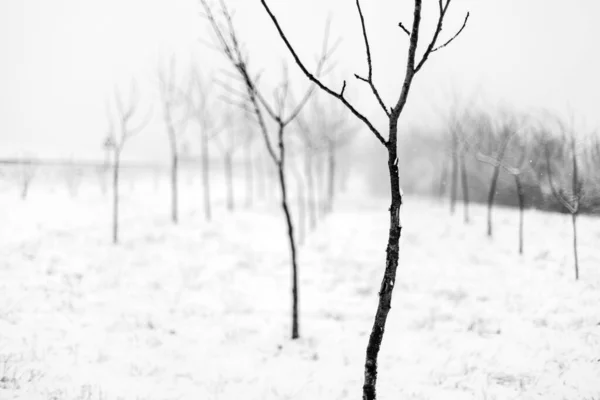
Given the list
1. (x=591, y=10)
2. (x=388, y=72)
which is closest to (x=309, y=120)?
(x=388, y=72)

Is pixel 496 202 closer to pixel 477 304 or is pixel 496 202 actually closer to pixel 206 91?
pixel 477 304

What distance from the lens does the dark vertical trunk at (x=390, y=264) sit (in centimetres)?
248

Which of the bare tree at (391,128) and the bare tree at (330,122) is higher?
the bare tree at (330,122)

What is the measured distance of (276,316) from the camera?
7.45 metres

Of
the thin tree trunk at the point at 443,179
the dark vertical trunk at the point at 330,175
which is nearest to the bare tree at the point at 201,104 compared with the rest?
the dark vertical trunk at the point at 330,175

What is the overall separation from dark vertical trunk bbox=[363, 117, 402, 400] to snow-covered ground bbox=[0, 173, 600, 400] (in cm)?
172

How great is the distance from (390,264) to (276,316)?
5.44m

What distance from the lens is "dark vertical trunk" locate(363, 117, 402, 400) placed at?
8.14 ft

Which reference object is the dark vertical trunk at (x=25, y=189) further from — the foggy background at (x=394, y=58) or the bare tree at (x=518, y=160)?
the bare tree at (x=518, y=160)

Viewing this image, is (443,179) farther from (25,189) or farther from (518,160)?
(25,189)

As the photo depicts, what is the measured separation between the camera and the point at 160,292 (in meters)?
8.69

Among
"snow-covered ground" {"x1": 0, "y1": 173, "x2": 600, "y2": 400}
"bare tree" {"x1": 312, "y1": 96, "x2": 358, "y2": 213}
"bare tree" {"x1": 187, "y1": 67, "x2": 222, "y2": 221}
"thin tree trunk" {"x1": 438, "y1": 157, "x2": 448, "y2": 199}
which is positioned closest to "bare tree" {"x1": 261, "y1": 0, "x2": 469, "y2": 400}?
"snow-covered ground" {"x1": 0, "y1": 173, "x2": 600, "y2": 400}

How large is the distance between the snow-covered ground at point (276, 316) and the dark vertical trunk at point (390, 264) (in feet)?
5.66

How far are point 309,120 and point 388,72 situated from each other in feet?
47.6
